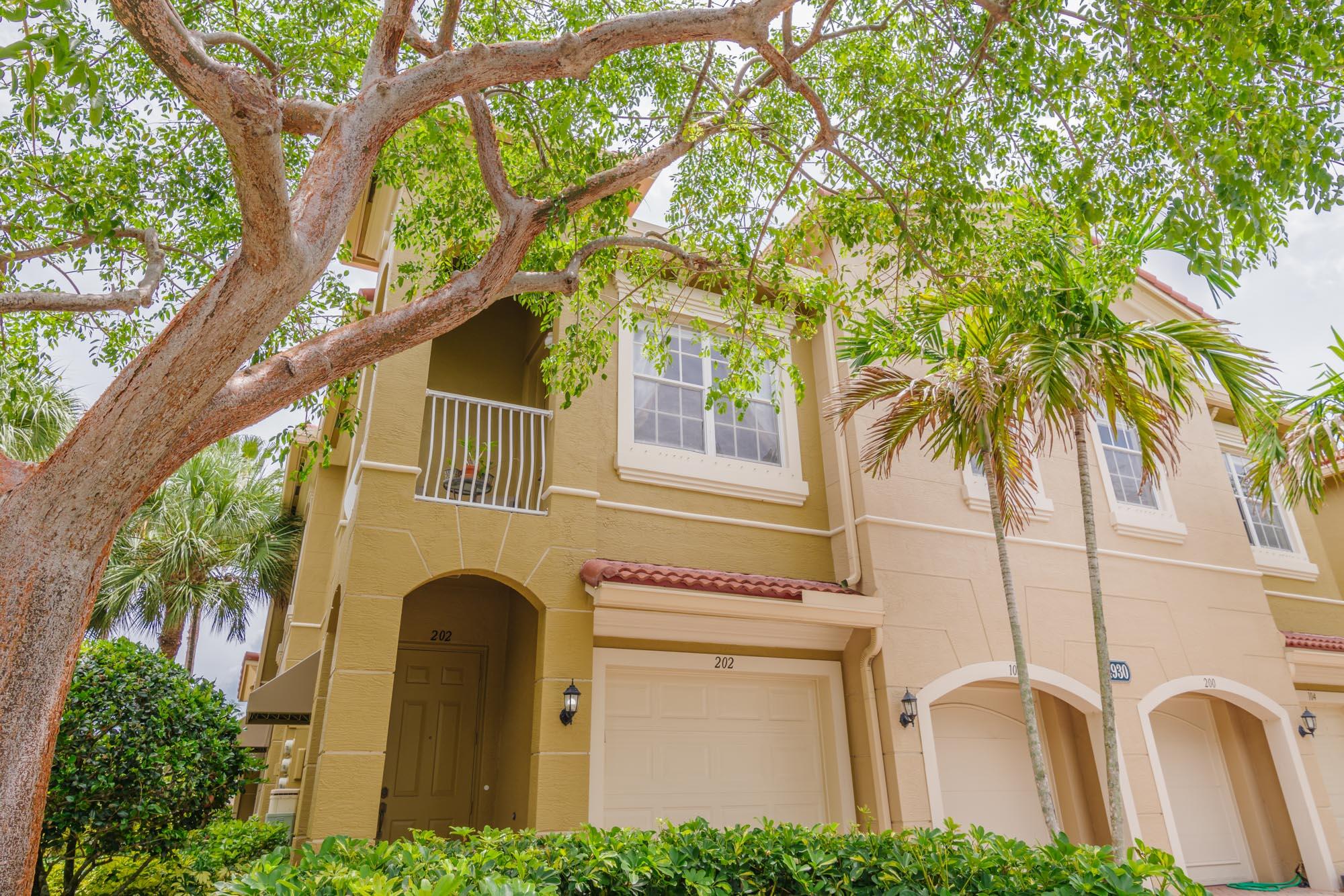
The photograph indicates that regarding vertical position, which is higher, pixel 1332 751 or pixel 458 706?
pixel 458 706

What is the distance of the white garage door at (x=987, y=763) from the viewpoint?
881cm

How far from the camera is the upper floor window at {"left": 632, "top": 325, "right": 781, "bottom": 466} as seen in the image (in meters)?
9.10

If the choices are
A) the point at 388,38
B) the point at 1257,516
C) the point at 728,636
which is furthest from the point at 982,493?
the point at 388,38

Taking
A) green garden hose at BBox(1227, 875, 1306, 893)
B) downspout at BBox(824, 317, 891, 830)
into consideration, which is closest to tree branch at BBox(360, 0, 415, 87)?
downspout at BBox(824, 317, 891, 830)

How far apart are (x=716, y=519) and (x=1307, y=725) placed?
8402mm

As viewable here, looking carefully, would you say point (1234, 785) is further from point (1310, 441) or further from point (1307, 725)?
point (1310, 441)

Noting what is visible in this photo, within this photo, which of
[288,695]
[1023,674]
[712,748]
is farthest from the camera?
[712,748]

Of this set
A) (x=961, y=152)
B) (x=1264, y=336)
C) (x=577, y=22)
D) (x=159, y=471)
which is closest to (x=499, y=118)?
(x=577, y=22)

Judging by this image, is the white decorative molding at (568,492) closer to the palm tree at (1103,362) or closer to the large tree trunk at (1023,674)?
the large tree trunk at (1023,674)

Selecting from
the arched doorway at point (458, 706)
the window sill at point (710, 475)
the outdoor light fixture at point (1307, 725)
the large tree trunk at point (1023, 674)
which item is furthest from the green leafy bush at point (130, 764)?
the outdoor light fixture at point (1307, 725)

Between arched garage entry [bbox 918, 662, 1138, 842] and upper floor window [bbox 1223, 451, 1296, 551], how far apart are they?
558 cm

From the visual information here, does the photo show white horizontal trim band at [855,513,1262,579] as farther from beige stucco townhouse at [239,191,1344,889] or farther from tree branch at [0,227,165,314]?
tree branch at [0,227,165,314]

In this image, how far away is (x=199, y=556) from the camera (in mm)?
16125

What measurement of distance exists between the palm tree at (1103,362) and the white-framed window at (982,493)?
5.81 ft
